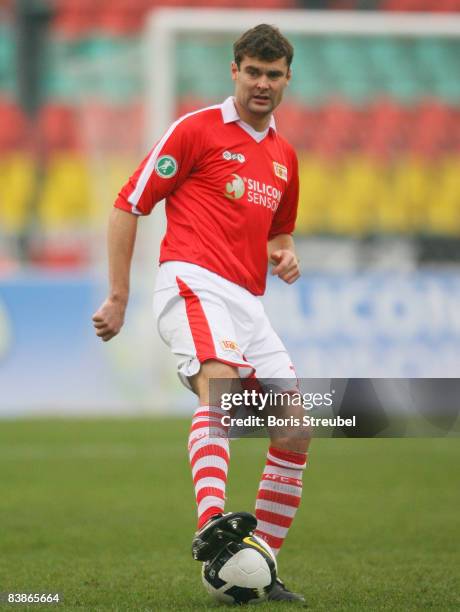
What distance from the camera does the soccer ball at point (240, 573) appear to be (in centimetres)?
386

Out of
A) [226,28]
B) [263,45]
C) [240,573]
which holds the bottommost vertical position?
[240,573]

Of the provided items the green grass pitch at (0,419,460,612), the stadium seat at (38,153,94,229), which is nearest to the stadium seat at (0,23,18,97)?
the stadium seat at (38,153,94,229)

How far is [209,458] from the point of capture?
13.0 ft

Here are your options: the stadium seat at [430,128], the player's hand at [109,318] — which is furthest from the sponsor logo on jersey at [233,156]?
the stadium seat at [430,128]

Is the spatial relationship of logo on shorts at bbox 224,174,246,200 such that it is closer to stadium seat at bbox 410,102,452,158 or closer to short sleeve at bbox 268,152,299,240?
short sleeve at bbox 268,152,299,240

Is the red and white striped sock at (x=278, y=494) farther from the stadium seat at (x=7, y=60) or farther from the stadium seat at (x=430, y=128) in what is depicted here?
the stadium seat at (x=7, y=60)

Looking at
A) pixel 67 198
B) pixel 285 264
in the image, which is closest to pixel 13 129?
pixel 67 198

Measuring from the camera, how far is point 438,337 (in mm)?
10984

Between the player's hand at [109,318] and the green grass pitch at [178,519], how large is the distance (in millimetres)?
871

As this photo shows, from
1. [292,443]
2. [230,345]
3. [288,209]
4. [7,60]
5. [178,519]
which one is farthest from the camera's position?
[7,60]

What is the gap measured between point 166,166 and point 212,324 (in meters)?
0.57

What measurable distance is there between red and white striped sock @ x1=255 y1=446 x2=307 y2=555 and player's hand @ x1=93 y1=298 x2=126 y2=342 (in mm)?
689

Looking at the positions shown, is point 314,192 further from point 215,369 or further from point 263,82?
point 215,369

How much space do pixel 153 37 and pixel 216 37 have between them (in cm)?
58
